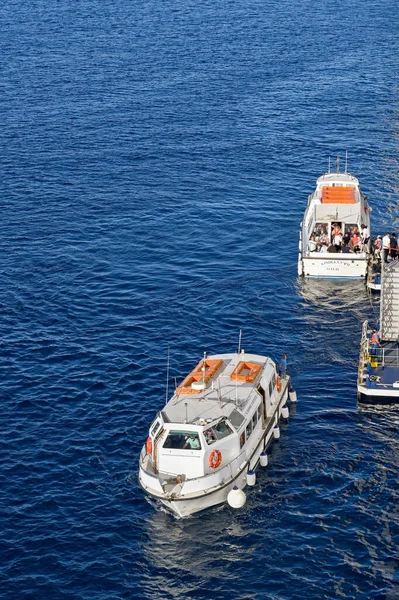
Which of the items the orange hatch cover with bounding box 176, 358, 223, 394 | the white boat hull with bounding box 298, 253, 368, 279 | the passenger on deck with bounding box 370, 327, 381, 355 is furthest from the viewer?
the white boat hull with bounding box 298, 253, 368, 279

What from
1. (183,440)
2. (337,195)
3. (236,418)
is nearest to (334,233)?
(337,195)

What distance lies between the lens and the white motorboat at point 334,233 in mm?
78188

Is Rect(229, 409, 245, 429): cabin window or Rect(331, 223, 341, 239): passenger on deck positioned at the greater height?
Rect(331, 223, 341, 239): passenger on deck

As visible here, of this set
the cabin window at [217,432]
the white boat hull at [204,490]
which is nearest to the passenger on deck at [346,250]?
the white boat hull at [204,490]

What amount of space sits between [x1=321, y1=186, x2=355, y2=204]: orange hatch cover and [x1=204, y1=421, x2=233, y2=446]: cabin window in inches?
1348

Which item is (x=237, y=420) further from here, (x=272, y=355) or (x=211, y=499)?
(x=272, y=355)

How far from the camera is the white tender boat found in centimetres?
5088

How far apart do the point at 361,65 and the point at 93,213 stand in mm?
66259

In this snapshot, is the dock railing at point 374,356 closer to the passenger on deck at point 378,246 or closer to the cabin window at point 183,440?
the cabin window at point 183,440

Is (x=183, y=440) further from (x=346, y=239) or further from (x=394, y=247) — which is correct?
(x=346, y=239)

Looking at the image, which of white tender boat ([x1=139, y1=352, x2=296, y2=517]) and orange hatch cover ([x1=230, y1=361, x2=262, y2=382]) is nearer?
white tender boat ([x1=139, y1=352, x2=296, y2=517])

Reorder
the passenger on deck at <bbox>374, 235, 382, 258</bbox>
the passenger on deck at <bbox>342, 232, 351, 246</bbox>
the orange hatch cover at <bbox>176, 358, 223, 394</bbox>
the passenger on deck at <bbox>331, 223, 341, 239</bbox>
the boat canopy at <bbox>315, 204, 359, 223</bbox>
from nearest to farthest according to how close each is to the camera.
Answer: the orange hatch cover at <bbox>176, 358, 223, 394</bbox>, the passenger on deck at <bbox>374, 235, 382, 258</bbox>, the passenger on deck at <bbox>342, 232, 351, 246</bbox>, the passenger on deck at <bbox>331, 223, 341, 239</bbox>, the boat canopy at <bbox>315, 204, 359, 223</bbox>

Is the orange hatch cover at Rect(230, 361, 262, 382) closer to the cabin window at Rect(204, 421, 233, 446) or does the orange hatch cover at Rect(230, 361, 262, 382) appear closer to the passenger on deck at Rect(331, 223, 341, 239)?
the cabin window at Rect(204, 421, 233, 446)

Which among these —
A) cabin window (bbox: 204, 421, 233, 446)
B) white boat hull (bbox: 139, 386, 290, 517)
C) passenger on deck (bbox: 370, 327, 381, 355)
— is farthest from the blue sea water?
cabin window (bbox: 204, 421, 233, 446)
